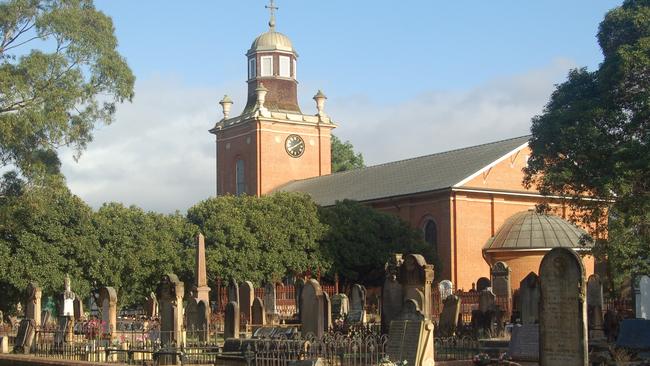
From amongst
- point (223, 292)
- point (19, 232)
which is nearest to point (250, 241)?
point (223, 292)

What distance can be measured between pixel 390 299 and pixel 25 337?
9.54 metres

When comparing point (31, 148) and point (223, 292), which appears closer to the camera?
point (31, 148)

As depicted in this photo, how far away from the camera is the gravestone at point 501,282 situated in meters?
36.8

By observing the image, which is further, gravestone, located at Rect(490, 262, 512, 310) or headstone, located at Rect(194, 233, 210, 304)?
gravestone, located at Rect(490, 262, 512, 310)

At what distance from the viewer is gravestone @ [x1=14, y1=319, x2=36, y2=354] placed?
25.2 meters

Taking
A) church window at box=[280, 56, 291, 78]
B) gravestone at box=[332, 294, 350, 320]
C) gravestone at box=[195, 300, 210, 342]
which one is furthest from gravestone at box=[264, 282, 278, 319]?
church window at box=[280, 56, 291, 78]

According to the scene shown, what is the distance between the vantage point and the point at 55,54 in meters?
32.8

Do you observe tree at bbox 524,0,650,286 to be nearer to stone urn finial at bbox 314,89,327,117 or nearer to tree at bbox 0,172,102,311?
tree at bbox 0,172,102,311

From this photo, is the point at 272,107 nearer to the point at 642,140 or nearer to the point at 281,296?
the point at 281,296

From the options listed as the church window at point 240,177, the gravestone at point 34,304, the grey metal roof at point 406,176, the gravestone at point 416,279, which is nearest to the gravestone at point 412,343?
the gravestone at point 416,279

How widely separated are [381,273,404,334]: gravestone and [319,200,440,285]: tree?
81.2 ft

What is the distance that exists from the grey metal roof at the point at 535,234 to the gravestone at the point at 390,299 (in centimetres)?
2538

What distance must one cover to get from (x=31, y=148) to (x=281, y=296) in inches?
543

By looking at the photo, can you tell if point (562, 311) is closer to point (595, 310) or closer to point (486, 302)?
point (595, 310)
